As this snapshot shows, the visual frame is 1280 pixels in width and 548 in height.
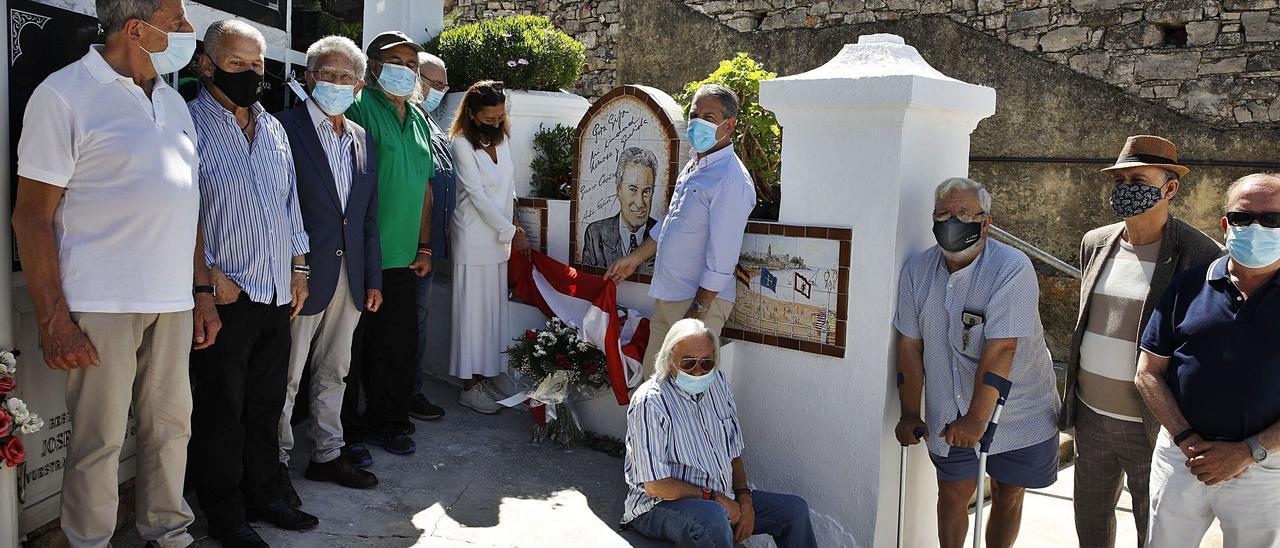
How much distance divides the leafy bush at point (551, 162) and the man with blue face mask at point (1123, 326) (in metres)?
3.12

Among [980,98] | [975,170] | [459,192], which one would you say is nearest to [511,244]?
[459,192]

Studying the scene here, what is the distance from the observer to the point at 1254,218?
2.73m

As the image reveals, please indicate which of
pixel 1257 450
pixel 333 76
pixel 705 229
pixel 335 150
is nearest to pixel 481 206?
pixel 335 150

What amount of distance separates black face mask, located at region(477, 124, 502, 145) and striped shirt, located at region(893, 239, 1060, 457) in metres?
2.24

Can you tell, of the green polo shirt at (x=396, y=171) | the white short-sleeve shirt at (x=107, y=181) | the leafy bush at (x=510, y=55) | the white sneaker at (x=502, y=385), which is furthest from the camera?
the leafy bush at (x=510, y=55)

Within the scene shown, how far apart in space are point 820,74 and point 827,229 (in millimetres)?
613

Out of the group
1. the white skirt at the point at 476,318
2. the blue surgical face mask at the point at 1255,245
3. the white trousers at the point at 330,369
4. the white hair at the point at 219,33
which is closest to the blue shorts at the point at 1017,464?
the blue surgical face mask at the point at 1255,245

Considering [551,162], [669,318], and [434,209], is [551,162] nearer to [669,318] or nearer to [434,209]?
[434,209]

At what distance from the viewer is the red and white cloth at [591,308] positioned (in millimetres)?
4344

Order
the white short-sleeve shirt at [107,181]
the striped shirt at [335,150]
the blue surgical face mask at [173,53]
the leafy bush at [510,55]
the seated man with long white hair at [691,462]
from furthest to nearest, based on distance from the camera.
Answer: the leafy bush at [510,55]
the striped shirt at [335,150]
the seated man with long white hair at [691,462]
the blue surgical face mask at [173,53]
the white short-sleeve shirt at [107,181]

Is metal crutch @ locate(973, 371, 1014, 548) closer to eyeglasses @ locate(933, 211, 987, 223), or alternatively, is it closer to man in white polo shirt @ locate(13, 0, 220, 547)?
eyeglasses @ locate(933, 211, 987, 223)

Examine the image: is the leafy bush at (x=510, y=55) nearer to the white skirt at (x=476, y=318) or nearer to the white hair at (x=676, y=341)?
the white skirt at (x=476, y=318)

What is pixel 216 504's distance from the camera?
10.6 ft

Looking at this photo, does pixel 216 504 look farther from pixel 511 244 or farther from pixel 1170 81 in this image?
pixel 1170 81
